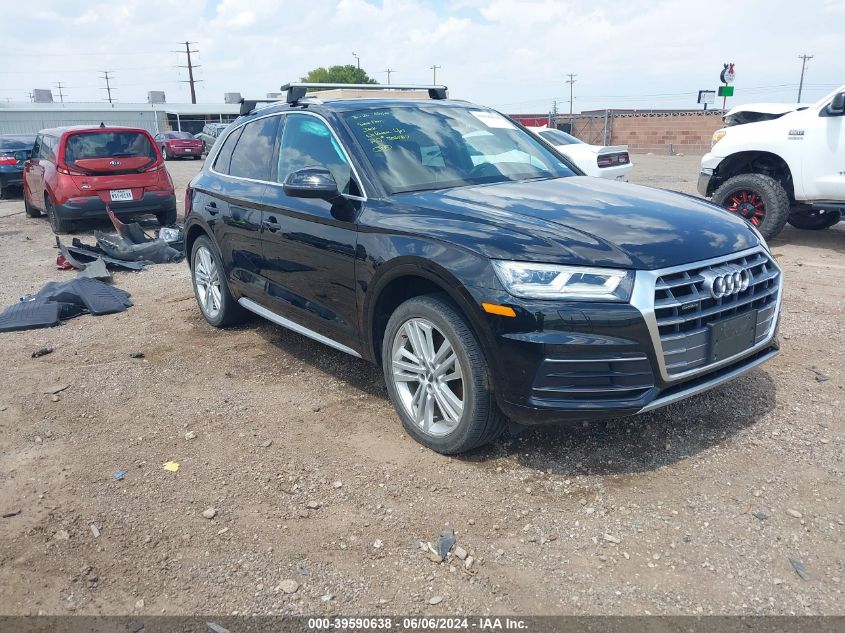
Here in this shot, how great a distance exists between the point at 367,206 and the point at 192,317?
3.24 m

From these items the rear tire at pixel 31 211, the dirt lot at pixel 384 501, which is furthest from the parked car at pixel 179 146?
the dirt lot at pixel 384 501

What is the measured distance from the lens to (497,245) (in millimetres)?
3148

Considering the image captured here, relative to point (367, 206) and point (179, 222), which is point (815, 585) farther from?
point (179, 222)

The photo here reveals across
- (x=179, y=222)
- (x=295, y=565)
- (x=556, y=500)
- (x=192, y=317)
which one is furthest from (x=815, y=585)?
(x=179, y=222)

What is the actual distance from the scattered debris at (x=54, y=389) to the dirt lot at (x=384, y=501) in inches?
3.6

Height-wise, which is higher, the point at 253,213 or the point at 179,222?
the point at 253,213

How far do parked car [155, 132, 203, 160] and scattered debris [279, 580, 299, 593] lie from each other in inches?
1356

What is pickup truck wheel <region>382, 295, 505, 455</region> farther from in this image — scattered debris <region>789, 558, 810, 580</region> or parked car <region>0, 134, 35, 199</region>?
parked car <region>0, 134, 35, 199</region>

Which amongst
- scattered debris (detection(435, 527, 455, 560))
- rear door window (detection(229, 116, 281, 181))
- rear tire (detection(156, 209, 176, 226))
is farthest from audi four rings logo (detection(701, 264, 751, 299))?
rear tire (detection(156, 209, 176, 226))

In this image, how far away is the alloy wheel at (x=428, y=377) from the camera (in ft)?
11.2

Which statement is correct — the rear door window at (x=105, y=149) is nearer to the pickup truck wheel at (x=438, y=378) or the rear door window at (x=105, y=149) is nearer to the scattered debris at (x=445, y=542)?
the pickup truck wheel at (x=438, y=378)

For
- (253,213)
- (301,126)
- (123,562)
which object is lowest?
(123,562)

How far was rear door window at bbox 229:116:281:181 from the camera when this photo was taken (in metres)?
4.93

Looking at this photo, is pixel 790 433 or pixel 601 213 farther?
pixel 790 433
